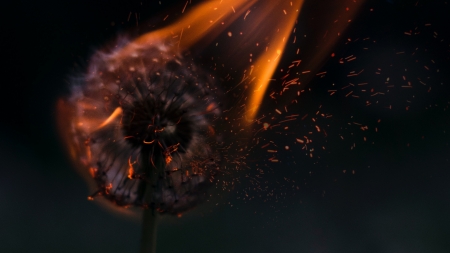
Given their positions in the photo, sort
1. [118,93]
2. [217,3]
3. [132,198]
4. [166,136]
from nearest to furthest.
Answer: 1. [217,3]
2. [118,93]
3. [132,198]
4. [166,136]

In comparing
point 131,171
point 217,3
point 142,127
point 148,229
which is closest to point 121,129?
point 142,127

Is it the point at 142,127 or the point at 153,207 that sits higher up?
the point at 142,127

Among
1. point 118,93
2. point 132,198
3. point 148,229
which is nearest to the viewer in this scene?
point 118,93

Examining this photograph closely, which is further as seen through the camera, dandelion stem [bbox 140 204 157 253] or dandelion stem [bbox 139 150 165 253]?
dandelion stem [bbox 140 204 157 253]

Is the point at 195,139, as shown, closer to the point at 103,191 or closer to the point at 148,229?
the point at 103,191

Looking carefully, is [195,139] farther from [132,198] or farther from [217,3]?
[217,3]

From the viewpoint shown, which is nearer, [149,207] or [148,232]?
[149,207]

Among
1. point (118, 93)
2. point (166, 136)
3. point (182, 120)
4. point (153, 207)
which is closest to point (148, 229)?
Answer: point (153, 207)

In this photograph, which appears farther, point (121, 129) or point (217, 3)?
point (121, 129)

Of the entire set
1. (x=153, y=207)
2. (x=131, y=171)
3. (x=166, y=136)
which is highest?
(x=166, y=136)

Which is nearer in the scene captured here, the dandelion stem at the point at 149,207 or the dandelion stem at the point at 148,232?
the dandelion stem at the point at 149,207
